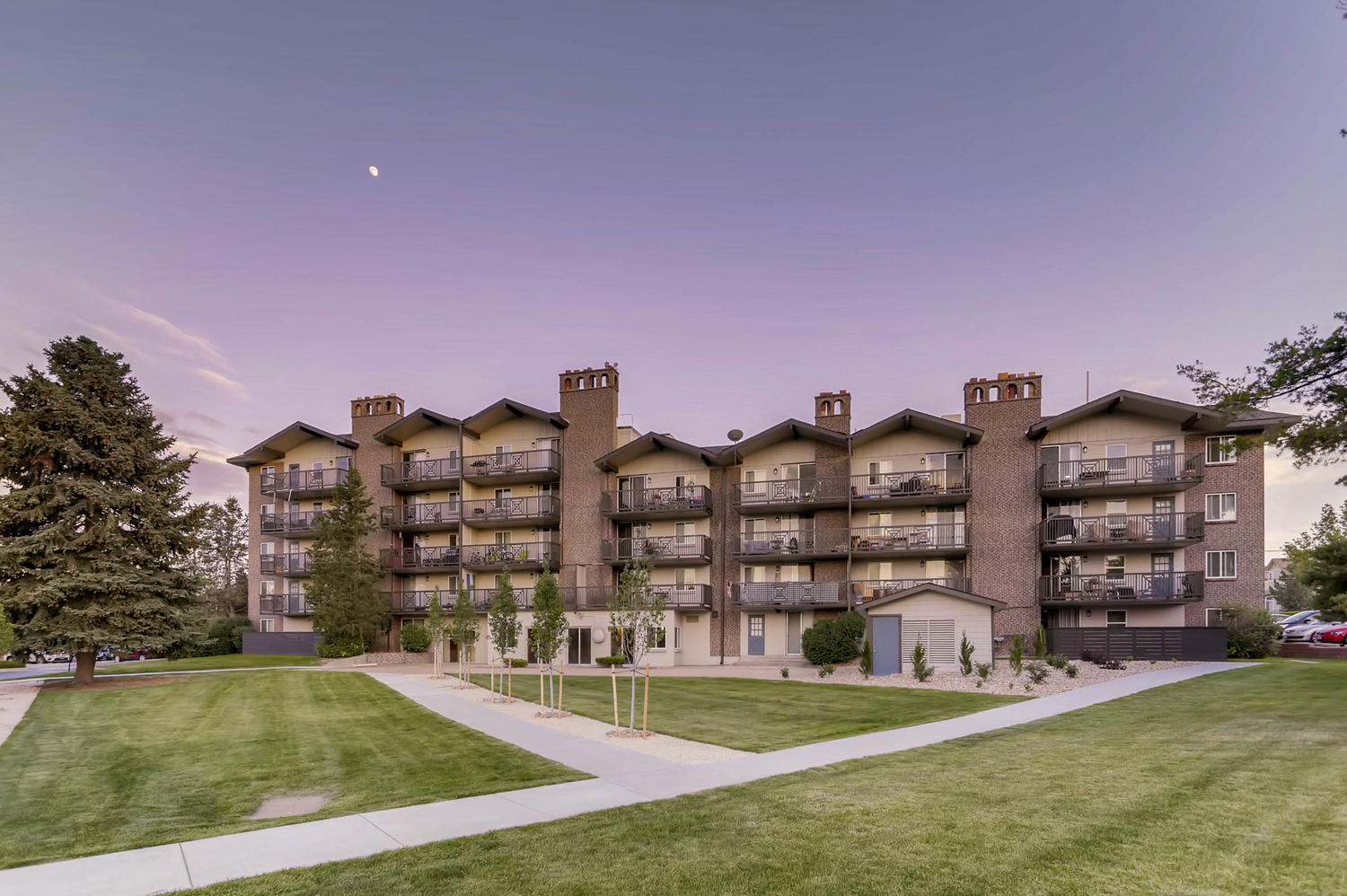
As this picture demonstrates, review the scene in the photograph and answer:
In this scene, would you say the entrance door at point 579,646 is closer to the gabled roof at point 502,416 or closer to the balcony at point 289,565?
the gabled roof at point 502,416

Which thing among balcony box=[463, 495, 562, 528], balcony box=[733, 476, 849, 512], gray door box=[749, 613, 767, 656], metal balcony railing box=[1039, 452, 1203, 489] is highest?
metal balcony railing box=[1039, 452, 1203, 489]

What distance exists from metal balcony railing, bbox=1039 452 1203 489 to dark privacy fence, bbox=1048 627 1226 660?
5.94 m

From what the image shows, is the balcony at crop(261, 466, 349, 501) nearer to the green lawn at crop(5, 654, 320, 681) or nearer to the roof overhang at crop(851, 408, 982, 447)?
the green lawn at crop(5, 654, 320, 681)

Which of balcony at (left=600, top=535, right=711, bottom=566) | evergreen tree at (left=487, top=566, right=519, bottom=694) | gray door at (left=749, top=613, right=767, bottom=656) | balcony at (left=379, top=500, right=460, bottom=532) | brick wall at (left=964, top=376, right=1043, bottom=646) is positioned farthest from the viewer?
balcony at (left=379, top=500, right=460, bottom=532)

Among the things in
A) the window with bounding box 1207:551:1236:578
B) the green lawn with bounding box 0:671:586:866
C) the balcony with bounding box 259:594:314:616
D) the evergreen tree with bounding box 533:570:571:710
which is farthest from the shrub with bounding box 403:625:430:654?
the window with bounding box 1207:551:1236:578

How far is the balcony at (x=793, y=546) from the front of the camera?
113 feet

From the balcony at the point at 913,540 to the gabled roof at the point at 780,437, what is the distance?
450 cm

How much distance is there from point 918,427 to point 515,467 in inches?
801

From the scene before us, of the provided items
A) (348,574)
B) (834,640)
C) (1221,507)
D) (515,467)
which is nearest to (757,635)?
(834,640)

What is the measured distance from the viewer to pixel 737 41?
19.3 meters

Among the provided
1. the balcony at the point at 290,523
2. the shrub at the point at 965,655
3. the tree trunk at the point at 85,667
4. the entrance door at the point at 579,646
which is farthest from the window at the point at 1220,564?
the balcony at the point at 290,523

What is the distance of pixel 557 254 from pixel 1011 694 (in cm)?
1928

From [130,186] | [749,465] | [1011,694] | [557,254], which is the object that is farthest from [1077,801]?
[749,465]

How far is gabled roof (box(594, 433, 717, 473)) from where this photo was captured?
3659 cm
